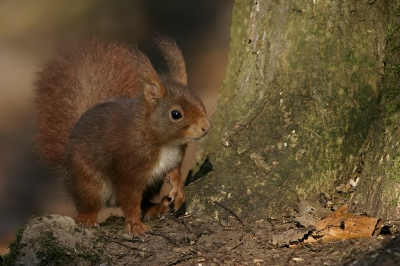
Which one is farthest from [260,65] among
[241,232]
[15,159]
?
[15,159]

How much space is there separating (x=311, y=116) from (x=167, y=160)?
802 millimetres

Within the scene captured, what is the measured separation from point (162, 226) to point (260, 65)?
1.06 metres

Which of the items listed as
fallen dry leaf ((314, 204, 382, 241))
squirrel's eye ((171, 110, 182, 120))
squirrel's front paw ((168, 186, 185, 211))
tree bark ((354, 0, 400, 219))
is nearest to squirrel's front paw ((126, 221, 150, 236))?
squirrel's front paw ((168, 186, 185, 211))

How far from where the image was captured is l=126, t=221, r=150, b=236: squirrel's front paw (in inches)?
122

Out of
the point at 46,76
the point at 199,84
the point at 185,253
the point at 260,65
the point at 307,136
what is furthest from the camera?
the point at 199,84

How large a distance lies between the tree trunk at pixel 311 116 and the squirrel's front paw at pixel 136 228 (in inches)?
11.2

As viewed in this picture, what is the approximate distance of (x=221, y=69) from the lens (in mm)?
8836

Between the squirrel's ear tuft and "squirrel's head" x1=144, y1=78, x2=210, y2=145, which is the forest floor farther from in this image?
the squirrel's ear tuft

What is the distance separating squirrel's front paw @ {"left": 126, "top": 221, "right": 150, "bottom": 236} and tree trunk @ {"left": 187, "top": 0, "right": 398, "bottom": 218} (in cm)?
28

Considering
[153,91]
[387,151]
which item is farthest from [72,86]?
[387,151]

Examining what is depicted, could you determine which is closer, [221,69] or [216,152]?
[216,152]

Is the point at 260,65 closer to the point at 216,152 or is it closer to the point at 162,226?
the point at 216,152

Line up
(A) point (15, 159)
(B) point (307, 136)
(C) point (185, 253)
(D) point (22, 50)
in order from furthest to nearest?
1. (D) point (22, 50)
2. (A) point (15, 159)
3. (B) point (307, 136)
4. (C) point (185, 253)

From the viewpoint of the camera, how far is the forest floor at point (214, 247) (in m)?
2.53
